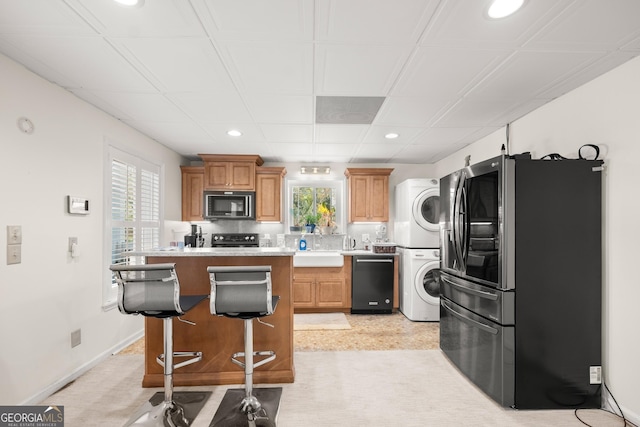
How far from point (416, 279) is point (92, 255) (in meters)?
3.94

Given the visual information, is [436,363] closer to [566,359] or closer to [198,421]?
[566,359]

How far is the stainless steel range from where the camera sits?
5.10 metres

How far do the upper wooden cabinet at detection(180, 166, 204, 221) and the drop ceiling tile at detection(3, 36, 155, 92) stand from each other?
2.54 m

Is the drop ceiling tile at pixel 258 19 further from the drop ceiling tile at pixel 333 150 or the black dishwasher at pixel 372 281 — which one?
the black dishwasher at pixel 372 281

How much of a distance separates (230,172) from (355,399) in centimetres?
370

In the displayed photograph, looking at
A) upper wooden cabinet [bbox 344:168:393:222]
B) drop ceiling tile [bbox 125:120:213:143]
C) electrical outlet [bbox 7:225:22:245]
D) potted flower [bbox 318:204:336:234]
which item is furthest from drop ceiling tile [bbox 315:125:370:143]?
electrical outlet [bbox 7:225:22:245]

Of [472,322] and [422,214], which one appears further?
[422,214]

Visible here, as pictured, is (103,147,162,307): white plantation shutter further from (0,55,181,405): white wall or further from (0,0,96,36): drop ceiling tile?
(0,0,96,36): drop ceiling tile

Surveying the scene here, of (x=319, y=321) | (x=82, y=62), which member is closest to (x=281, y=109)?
(x=82, y=62)

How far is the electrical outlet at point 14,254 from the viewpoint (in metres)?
2.09

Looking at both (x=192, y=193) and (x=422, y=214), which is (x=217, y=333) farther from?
(x=422, y=214)

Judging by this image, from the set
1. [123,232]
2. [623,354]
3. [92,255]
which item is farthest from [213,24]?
[623,354]

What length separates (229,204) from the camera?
4.94 m

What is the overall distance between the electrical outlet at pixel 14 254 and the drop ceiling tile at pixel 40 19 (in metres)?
1.37
